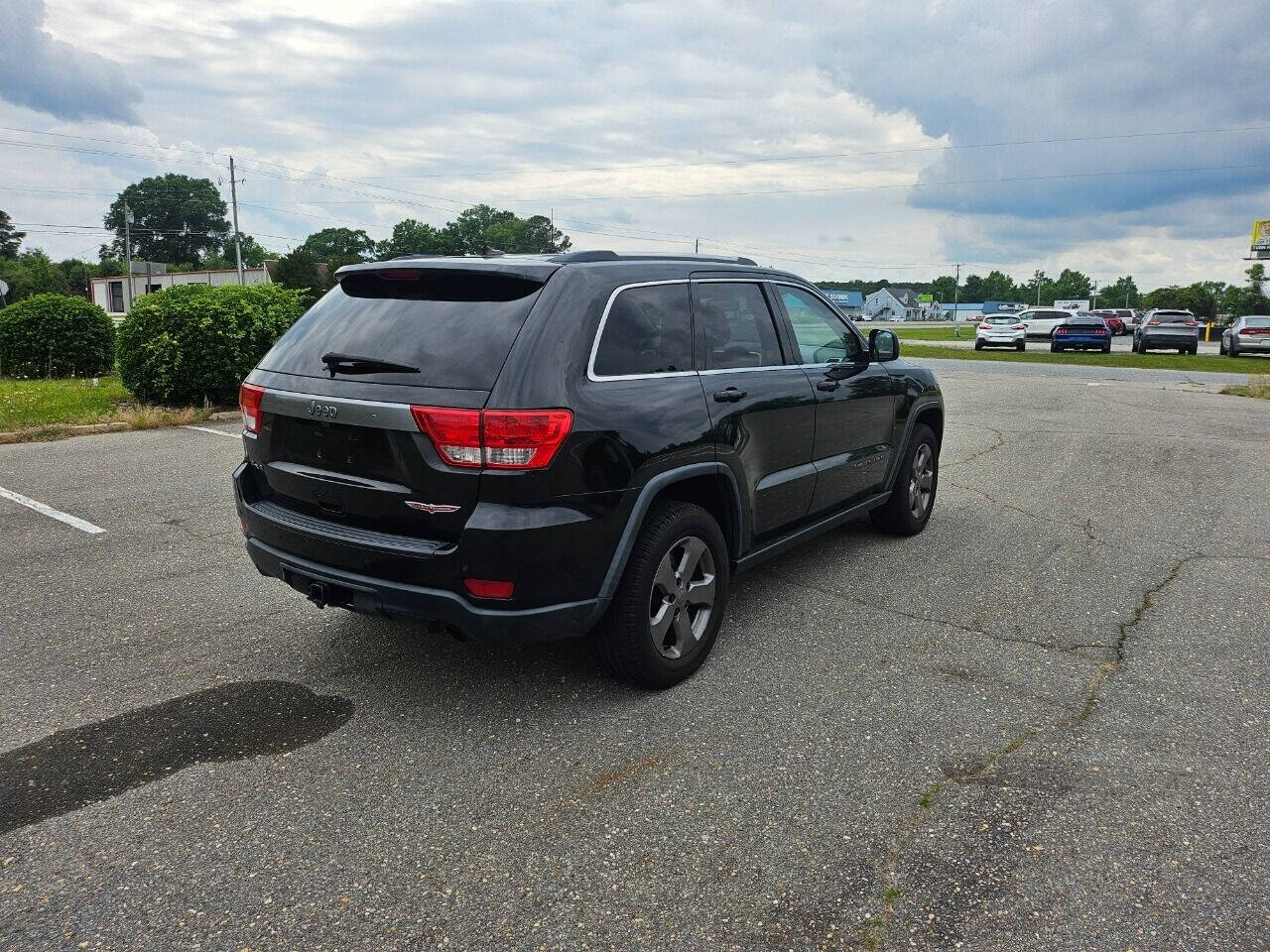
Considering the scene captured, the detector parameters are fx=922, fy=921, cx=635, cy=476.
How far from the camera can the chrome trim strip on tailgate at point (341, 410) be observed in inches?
127

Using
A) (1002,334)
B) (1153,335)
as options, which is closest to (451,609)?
(1002,334)

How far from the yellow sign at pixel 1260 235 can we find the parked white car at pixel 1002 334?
225 ft

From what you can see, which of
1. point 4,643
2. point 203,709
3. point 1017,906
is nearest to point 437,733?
point 203,709

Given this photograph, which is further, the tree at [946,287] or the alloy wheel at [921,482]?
the tree at [946,287]

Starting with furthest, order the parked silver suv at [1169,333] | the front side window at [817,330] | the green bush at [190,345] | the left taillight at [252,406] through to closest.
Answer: the parked silver suv at [1169,333] → the green bush at [190,345] → the front side window at [817,330] → the left taillight at [252,406]

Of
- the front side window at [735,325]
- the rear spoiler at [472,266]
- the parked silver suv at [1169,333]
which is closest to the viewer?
the rear spoiler at [472,266]

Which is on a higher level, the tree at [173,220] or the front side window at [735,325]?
the tree at [173,220]

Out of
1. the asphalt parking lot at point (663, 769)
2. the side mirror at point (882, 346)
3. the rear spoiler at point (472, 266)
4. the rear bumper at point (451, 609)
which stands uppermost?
the rear spoiler at point (472, 266)

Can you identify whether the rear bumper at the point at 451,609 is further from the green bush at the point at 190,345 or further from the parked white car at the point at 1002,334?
the parked white car at the point at 1002,334

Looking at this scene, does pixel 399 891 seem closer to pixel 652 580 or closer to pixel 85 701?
pixel 652 580

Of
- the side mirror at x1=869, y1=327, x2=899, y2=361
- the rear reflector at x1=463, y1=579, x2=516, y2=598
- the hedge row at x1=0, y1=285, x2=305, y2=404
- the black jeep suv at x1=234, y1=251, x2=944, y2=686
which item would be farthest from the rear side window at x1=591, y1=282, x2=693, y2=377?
the hedge row at x1=0, y1=285, x2=305, y2=404

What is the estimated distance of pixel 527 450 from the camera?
3145 mm

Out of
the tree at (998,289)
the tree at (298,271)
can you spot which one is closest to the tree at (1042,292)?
the tree at (998,289)

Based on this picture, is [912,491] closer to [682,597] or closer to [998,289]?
[682,597]
